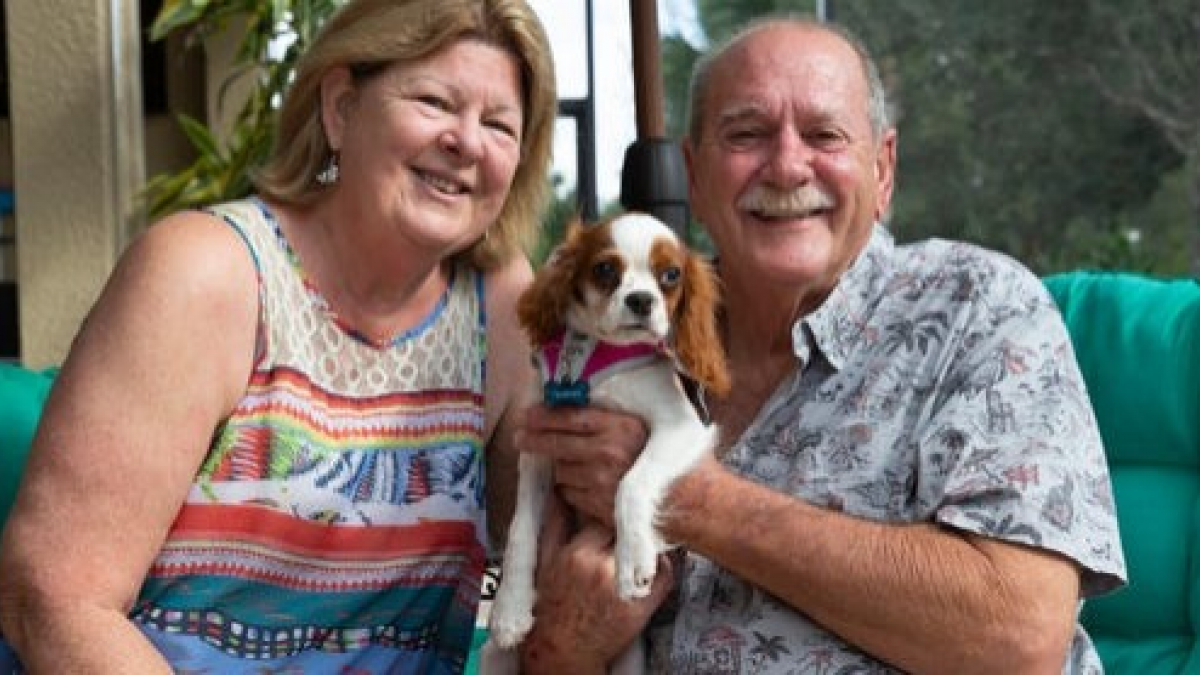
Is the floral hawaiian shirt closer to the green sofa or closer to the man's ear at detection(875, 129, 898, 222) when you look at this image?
the man's ear at detection(875, 129, 898, 222)

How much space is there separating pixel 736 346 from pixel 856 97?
35cm

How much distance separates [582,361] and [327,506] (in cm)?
36

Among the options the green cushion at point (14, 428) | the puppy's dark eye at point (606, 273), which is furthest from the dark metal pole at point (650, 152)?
the green cushion at point (14, 428)

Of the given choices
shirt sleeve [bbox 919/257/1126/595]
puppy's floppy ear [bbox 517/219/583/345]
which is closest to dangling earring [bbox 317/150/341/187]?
puppy's floppy ear [bbox 517/219/583/345]

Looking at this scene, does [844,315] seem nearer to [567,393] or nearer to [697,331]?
[697,331]

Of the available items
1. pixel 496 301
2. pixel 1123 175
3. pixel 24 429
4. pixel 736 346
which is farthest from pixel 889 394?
pixel 1123 175

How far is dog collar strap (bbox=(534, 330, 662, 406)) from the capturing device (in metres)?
1.69

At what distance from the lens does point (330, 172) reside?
6.11ft

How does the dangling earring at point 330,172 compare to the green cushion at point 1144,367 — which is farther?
the green cushion at point 1144,367

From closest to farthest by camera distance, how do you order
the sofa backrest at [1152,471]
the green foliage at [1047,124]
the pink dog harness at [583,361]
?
the pink dog harness at [583,361]
the sofa backrest at [1152,471]
the green foliage at [1047,124]

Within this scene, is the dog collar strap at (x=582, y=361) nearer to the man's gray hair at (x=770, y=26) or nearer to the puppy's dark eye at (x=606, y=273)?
the puppy's dark eye at (x=606, y=273)

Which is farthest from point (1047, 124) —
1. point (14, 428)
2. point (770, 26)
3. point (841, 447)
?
point (14, 428)

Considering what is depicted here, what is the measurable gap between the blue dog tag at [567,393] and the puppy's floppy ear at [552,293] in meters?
0.05

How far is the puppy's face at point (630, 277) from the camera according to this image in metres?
1.58
